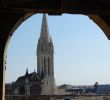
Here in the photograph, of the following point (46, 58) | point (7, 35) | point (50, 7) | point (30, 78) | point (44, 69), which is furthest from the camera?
point (46, 58)

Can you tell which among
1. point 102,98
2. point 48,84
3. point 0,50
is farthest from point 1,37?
point 48,84

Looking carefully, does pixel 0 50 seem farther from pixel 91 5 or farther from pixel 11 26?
pixel 91 5

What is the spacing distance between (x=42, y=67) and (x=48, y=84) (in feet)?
17.5

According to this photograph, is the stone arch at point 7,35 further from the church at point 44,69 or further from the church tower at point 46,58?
the church tower at point 46,58

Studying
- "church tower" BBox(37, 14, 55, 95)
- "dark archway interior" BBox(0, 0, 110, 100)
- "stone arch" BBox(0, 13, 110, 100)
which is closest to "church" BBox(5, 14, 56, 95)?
"church tower" BBox(37, 14, 55, 95)

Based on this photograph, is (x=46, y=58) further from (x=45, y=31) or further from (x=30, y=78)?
(x=30, y=78)

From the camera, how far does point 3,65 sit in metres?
4.97

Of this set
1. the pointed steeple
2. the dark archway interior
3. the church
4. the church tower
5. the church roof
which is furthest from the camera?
the church tower

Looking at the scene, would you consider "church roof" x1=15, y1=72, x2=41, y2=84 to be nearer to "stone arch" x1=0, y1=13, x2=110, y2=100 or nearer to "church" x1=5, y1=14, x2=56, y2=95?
"church" x1=5, y1=14, x2=56, y2=95

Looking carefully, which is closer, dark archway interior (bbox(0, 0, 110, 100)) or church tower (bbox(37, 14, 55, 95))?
dark archway interior (bbox(0, 0, 110, 100))

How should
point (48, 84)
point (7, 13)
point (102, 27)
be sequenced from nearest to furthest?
1. point (7, 13)
2. point (102, 27)
3. point (48, 84)

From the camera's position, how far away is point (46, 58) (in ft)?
407

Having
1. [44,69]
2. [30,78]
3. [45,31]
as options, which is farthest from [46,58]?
[30,78]

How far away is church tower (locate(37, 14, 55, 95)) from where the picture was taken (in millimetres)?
119375
